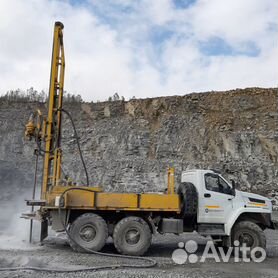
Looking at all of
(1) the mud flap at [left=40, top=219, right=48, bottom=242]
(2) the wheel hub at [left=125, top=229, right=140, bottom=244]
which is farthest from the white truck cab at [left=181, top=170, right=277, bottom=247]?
(1) the mud flap at [left=40, top=219, right=48, bottom=242]

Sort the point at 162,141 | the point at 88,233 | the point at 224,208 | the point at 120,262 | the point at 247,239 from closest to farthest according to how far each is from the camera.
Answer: the point at 120,262, the point at 88,233, the point at 247,239, the point at 224,208, the point at 162,141

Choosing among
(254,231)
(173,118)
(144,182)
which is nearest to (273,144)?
(173,118)

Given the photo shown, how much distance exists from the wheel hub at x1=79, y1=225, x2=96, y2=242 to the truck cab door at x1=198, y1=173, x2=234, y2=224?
3.11 meters

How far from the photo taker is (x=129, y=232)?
422 inches

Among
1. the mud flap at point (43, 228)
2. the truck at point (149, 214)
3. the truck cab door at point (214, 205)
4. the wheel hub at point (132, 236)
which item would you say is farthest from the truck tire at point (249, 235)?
the mud flap at point (43, 228)

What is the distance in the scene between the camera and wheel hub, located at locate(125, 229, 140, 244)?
34.8ft

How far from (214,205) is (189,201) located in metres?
0.80

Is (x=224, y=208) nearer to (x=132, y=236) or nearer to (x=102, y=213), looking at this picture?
(x=132, y=236)

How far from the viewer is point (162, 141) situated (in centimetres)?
2842

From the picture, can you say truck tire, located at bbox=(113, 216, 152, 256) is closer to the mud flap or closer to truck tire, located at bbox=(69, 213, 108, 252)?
truck tire, located at bbox=(69, 213, 108, 252)

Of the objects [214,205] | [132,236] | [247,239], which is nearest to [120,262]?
[132,236]

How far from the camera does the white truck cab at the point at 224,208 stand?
11062 mm

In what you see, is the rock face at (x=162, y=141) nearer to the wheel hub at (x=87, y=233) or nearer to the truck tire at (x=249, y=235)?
the truck tire at (x=249, y=235)

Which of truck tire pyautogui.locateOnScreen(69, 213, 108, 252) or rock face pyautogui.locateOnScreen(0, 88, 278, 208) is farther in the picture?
rock face pyautogui.locateOnScreen(0, 88, 278, 208)
